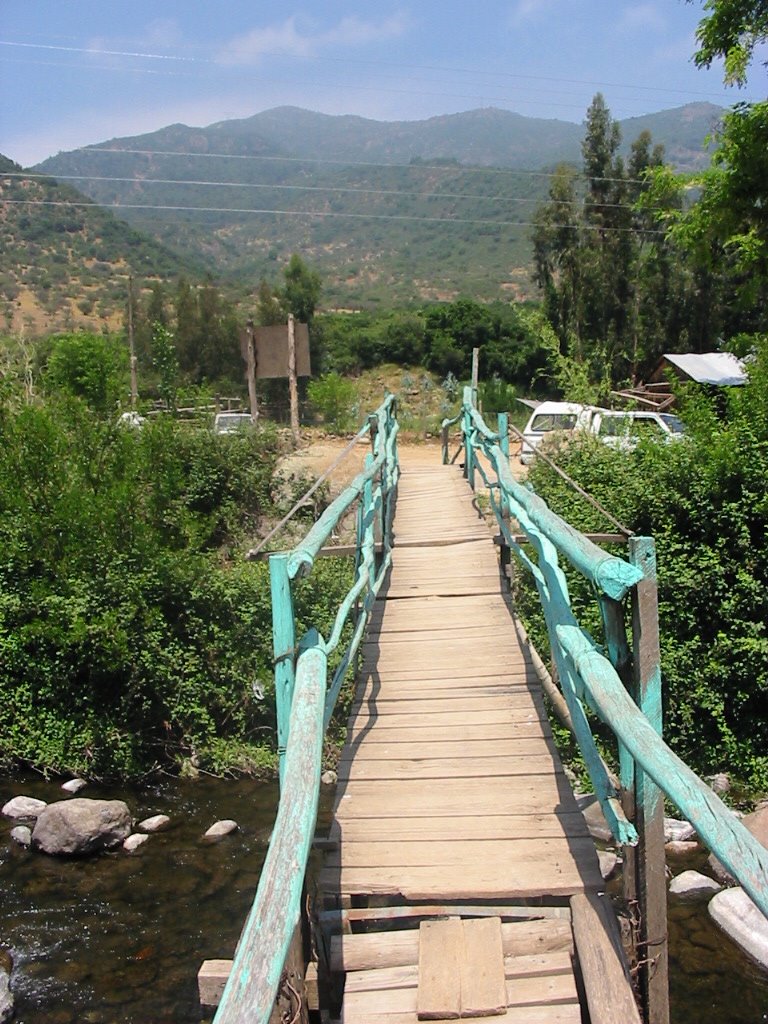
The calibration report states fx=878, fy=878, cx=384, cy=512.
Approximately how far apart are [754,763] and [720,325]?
27176 mm

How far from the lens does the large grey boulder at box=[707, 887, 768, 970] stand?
19.8ft

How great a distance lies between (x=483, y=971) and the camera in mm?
2389

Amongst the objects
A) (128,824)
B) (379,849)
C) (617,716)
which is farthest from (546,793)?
(128,824)

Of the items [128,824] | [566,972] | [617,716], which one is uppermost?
[617,716]

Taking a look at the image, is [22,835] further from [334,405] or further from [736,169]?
[334,405]

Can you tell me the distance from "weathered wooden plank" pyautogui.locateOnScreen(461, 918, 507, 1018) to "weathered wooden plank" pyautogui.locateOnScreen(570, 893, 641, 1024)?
0.22 meters

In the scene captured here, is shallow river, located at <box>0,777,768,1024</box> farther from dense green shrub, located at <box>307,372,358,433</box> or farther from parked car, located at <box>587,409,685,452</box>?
dense green shrub, located at <box>307,372,358,433</box>

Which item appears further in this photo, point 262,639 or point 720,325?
point 720,325

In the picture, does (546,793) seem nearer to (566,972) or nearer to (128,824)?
(566,972)

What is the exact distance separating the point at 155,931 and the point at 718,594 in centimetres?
597

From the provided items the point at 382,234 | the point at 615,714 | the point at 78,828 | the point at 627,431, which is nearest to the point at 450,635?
the point at 615,714

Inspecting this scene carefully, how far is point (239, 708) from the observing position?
9945 millimetres

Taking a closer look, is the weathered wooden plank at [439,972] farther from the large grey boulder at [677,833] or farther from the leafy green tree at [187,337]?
the leafy green tree at [187,337]

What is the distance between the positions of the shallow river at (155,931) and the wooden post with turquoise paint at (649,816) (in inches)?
145
